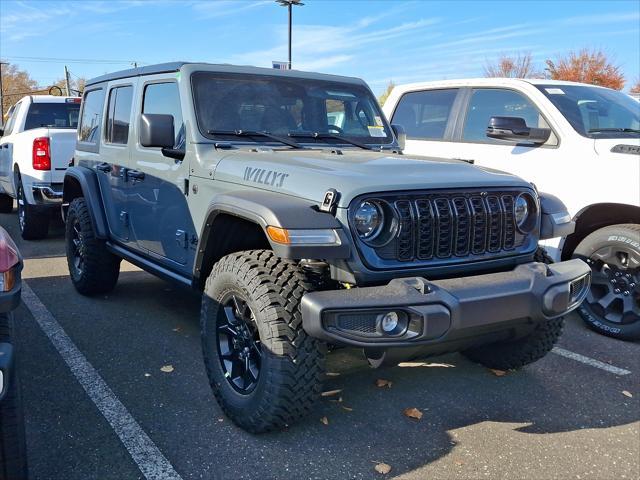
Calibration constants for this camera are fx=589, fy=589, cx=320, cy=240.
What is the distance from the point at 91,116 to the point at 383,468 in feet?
14.5

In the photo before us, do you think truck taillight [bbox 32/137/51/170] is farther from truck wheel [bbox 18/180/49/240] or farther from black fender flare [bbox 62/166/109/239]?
black fender flare [bbox 62/166/109/239]

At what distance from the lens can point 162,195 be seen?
409 cm

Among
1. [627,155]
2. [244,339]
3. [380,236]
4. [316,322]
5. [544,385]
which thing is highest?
[627,155]

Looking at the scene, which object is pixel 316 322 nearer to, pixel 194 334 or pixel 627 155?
pixel 194 334

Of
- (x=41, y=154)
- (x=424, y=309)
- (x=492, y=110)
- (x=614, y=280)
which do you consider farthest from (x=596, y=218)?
(x=41, y=154)

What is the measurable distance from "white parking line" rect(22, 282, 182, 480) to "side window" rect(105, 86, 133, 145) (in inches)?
62.5

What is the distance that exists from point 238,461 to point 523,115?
397cm

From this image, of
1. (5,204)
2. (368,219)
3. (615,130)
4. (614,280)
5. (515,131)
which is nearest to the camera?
(368,219)

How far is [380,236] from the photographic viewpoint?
2.81 metres

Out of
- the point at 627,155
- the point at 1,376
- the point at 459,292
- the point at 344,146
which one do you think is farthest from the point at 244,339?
the point at 627,155

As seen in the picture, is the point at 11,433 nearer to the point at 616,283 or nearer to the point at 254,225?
the point at 254,225

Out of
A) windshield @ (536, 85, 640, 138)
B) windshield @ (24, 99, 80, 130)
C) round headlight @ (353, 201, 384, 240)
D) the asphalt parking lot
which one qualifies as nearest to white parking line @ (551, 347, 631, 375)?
the asphalt parking lot

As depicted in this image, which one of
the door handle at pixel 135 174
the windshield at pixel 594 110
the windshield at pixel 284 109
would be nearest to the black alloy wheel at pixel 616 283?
the windshield at pixel 594 110

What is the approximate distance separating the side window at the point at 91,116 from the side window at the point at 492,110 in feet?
11.3
